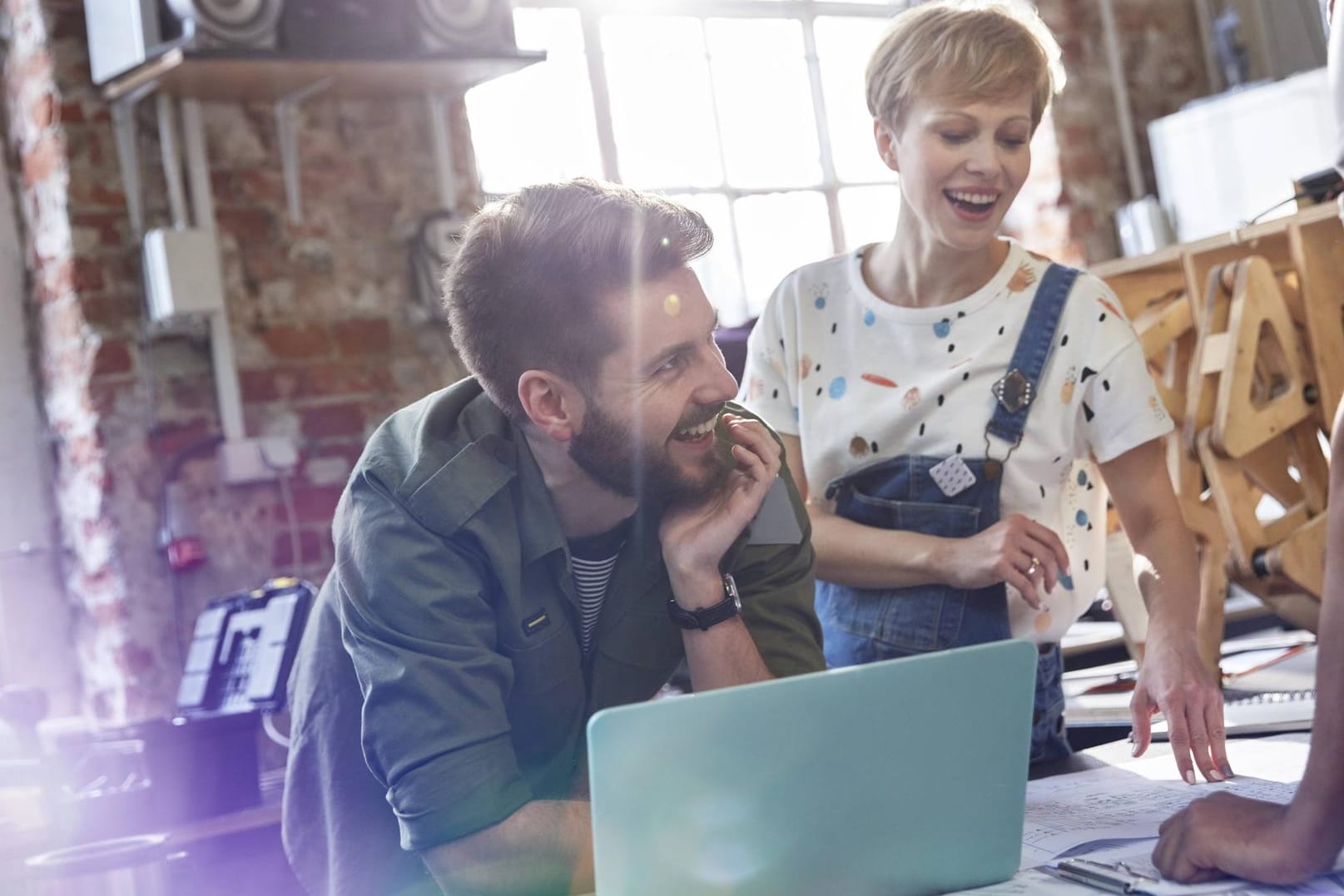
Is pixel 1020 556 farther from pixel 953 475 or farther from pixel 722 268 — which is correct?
pixel 722 268

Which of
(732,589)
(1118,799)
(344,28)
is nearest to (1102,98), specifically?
(344,28)

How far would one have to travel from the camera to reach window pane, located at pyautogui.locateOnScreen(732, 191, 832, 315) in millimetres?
3893

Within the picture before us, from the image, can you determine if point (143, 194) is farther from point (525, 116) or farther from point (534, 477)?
point (534, 477)

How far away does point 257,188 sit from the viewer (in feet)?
9.50

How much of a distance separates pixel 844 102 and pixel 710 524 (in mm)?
3071

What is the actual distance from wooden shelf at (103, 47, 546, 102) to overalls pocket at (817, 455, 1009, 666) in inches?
62.9

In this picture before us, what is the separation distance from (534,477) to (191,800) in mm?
962

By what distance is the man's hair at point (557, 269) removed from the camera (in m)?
1.24

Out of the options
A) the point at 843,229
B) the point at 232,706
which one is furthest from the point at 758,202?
the point at 232,706

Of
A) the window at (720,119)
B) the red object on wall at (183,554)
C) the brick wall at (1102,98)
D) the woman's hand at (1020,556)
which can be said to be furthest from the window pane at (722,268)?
the woman's hand at (1020,556)

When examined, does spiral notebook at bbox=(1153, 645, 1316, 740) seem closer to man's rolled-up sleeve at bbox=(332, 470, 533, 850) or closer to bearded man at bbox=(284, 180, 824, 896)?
bearded man at bbox=(284, 180, 824, 896)

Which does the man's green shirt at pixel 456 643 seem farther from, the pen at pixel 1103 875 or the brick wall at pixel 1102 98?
the brick wall at pixel 1102 98

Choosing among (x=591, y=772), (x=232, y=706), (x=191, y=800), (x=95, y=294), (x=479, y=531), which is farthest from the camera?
(x=95, y=294)

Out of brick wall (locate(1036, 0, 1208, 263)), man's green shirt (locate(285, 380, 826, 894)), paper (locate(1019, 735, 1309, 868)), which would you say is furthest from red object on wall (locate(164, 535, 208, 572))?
brick wall (locate(1036, 0, 1208, 263))
